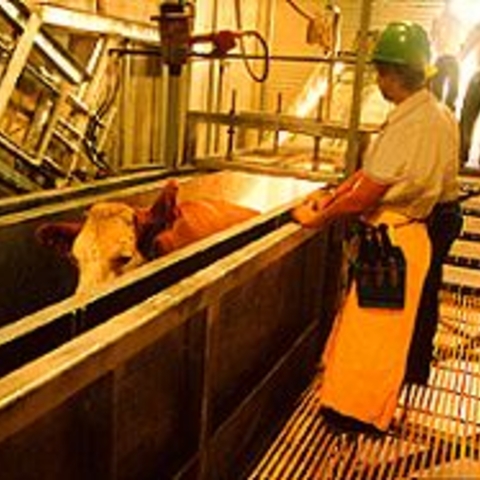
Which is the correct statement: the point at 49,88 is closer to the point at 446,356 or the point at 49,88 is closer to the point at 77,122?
the point at 77,122

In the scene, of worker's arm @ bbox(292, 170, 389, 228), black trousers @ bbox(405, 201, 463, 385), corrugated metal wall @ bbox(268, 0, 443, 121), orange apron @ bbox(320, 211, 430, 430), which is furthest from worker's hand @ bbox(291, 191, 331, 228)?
corrugated metal wall @ bbox(268, 0, 443, 121)

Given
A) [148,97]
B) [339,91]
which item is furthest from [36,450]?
[339,91]

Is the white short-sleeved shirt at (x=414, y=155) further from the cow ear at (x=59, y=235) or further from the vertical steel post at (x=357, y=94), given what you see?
the cow ear at (x=59, y=235)

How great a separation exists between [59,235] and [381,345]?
1.45 metres

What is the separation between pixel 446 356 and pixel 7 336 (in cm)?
315

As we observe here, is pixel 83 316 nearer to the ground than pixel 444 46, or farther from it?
nearer to the ground

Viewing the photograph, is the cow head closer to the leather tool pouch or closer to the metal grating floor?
the leather tool pouch

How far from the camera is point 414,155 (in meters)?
2.85

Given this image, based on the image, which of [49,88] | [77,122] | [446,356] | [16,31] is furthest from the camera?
[77,122]

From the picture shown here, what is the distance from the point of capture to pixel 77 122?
555 centimetres

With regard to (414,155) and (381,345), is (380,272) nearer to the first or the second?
(381,345)

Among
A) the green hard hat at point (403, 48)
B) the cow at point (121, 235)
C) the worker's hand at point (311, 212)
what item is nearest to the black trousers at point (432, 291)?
the worker's hand at point (311, 212)

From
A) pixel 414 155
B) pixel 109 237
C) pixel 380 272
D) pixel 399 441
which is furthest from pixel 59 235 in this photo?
pixel 399 441

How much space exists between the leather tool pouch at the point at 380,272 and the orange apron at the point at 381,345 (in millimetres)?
35
